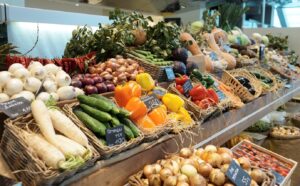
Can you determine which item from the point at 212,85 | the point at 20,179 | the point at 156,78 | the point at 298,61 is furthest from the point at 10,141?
the point at 298,61

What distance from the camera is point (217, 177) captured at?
160cm

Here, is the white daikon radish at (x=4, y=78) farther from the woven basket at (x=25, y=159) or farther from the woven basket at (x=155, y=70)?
the woven basket at (x=155, y=70)

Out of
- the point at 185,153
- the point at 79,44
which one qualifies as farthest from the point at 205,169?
the point at 79,44

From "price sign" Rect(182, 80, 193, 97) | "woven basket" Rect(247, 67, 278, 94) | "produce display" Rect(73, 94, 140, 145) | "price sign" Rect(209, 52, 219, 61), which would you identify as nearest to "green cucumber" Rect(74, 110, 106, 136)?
"produce display" Rect(73, 94, 140, 145)

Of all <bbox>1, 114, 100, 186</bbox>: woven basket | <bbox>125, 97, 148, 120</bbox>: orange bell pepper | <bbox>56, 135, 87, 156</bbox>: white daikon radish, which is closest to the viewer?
<bbox>1, 114, 100, 186</bbox>: woven basket

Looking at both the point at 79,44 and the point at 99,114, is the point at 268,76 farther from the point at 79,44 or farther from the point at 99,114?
the point at 99,114

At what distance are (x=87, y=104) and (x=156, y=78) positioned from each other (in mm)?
888

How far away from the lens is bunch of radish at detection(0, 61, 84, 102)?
1.63 m

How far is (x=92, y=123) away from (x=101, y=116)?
0.21ft

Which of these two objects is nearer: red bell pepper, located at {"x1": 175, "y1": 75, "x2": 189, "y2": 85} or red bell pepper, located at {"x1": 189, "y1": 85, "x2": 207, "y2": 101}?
red bell pepper, located at {"x1": 189, "y1": 85, "x2": 207, "y2": 101}

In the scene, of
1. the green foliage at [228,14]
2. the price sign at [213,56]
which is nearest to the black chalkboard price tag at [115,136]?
the price sign at [213,56]

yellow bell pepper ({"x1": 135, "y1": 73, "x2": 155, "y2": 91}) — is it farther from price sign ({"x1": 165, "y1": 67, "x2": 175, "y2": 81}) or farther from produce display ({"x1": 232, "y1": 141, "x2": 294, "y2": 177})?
produce display ({"x1": 232, "y1": 141, "x2": 294, "y2": 177})

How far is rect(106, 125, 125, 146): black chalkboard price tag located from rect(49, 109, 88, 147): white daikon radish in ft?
0.38

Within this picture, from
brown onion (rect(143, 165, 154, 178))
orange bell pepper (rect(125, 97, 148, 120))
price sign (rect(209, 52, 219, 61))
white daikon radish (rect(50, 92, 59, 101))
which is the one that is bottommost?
brown onion (rect(143, 165, 154, 178))
